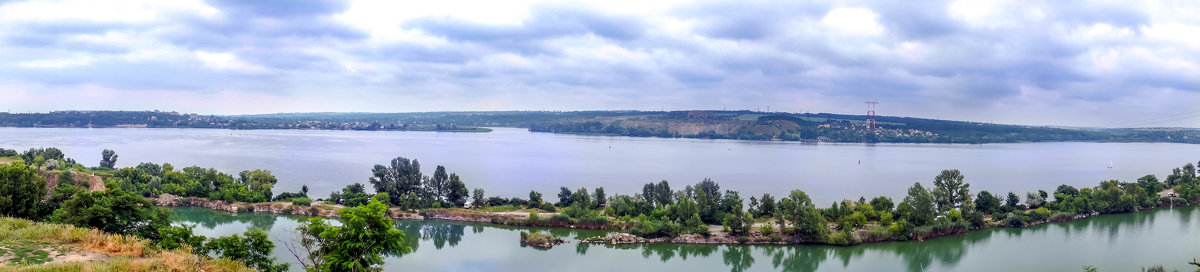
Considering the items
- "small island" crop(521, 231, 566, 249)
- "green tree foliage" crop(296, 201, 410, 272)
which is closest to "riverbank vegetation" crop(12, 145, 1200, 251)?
"small island" crop(521, 231, 566, 249)

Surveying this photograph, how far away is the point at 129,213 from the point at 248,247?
10.4 feet

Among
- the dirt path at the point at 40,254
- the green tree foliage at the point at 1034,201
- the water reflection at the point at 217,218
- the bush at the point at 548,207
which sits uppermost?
the dirt path at the point at 40,254

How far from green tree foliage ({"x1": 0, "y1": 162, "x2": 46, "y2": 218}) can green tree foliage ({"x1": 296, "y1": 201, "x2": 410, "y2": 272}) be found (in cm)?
931

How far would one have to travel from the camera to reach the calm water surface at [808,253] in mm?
18766

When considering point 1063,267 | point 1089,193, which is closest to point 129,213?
point 1063,267

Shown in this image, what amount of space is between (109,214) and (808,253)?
18.5 meters

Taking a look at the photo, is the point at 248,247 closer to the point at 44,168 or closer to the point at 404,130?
the point at 44,168

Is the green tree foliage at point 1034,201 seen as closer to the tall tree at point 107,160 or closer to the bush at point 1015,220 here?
the bush at point 1015,220

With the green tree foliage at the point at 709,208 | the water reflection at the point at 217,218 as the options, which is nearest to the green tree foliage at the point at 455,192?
the water reflection at the point at 217,218

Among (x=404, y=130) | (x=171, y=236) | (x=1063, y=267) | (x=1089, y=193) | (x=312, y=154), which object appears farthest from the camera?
(x=404, y=130)

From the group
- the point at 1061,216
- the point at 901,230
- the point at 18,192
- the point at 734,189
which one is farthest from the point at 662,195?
the point at 18,192

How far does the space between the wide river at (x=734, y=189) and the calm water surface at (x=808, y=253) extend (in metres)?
0.06

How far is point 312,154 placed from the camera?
2239 inches

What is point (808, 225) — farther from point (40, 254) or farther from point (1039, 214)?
point (40, 254)
